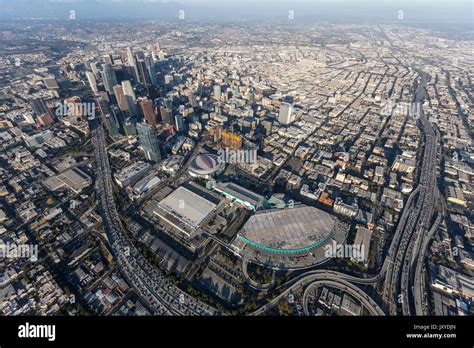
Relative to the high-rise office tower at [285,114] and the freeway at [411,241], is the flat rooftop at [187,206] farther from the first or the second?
the high-rise office tower at [285,114]

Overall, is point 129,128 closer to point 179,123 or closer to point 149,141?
point 179,123

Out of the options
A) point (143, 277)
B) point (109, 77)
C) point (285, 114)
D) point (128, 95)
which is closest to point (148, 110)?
point (128, 95)

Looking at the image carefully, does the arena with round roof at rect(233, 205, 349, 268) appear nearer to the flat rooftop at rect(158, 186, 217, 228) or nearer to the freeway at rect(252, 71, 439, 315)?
the freeway at rect(252, 71, 439, 315)

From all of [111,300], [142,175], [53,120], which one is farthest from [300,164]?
[53,120]

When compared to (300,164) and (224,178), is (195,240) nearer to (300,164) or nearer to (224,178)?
A: (224,178)

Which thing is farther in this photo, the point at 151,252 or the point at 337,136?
the point at 337,136

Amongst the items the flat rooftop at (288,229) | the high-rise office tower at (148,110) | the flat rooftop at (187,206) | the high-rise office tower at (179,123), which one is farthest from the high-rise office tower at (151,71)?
the flat rooftop at (288,229)
